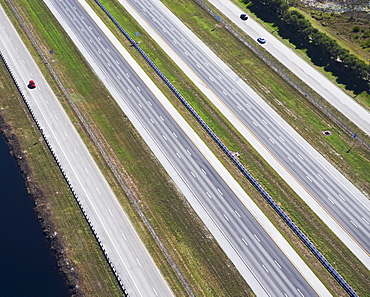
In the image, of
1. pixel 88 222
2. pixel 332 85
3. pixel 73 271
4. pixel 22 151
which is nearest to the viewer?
pixel 73 271

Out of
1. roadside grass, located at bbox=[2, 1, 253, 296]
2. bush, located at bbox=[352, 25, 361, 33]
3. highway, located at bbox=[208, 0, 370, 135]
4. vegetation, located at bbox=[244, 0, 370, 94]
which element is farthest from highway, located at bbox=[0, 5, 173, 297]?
bush, located at bbox=[352, 25, 361, 33]

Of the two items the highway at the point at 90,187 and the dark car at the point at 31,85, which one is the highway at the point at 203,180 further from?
the dark car at the point at 31,85

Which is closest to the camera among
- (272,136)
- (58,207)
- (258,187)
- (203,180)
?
(58,207)

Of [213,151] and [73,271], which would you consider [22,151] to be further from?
[213,151]

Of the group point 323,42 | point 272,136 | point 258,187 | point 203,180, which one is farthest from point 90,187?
point 323,42

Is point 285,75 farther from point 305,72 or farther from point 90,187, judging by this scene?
point 90,187

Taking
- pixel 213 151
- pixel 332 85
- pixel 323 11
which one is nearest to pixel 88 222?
pixel 213 151

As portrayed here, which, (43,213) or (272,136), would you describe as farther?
(272,136)

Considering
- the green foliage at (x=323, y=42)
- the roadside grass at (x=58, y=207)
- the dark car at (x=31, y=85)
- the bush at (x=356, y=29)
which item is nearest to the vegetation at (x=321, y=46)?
the green foliage at (x=323, y=42)
